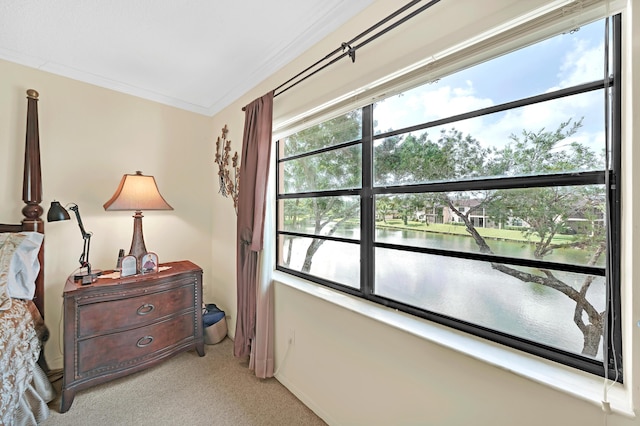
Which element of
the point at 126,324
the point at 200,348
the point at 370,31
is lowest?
the point at 200,348

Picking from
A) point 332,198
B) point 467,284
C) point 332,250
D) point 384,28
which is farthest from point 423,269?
point 384,28

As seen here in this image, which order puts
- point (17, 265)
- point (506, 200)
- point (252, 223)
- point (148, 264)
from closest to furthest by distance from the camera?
point (506, 200) → point (17, 265) → point (252, 223) → point (148, 264)

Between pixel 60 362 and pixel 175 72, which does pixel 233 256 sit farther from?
pixel 175 72

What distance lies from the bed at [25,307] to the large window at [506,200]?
1.95 meters

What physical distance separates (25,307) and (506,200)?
2.85 m

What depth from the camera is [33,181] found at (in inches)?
75.9

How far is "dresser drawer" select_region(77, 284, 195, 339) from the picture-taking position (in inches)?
68.9

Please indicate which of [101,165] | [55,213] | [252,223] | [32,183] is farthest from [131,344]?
[101,165]

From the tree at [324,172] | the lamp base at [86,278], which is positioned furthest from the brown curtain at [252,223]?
the lamp base at [86,278]

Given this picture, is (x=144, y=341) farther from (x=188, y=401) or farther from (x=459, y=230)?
(x=459, y=230)

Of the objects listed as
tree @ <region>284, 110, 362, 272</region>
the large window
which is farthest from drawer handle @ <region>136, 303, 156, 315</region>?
the large window

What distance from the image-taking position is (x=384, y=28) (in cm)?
126

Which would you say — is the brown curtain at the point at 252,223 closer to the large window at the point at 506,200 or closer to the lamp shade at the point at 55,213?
the large window at the point at 506,200

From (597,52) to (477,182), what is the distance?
0.53m
